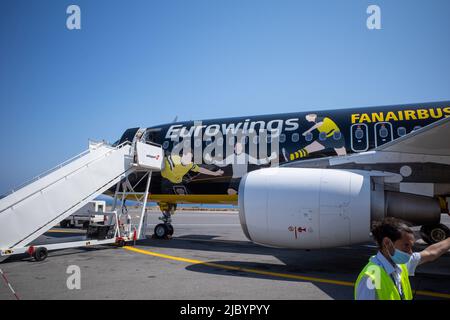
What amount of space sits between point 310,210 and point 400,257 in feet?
15.1

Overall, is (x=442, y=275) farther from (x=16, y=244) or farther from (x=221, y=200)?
(x=16, y=244)

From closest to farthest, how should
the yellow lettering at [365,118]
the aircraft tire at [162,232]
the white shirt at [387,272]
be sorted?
1. the white shirt at [387,272]
2. the yellow lettering at [365,118]
3. the aircraft tire at [162,232]

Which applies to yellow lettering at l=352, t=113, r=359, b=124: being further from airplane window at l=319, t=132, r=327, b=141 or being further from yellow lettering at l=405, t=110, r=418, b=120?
yellow lettering at l=405, t=110, r=418, b=120

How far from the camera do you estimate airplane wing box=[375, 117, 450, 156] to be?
7453mm

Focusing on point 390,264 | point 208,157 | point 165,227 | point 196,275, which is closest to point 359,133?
point 208,157

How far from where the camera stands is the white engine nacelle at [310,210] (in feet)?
23.7

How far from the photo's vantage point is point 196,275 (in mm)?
7547

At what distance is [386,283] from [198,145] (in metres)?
11.7

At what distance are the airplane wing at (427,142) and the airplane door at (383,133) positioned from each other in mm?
2105

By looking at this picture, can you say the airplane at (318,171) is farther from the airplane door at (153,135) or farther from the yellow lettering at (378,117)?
the airplane door at (153,135)

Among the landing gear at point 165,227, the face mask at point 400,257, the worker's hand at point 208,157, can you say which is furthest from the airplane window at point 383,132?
the landing gear at point 165,227

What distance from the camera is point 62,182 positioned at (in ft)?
33.9
